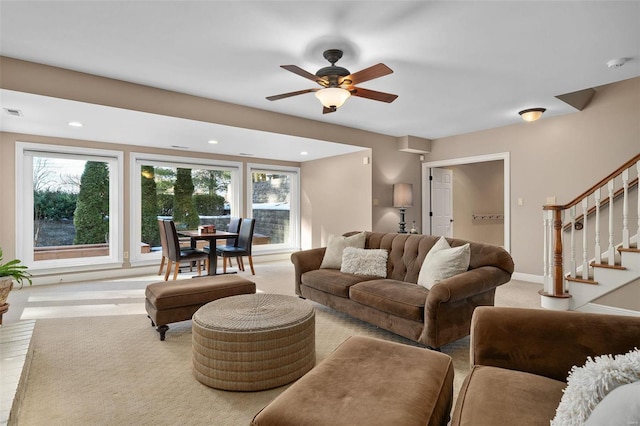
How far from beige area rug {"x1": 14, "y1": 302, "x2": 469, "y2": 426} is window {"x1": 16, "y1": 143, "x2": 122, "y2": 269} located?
2302 mm

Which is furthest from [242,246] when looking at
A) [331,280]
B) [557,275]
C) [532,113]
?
[532,113]

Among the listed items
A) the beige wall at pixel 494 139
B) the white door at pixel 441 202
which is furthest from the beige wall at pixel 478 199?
the beige wall at pixel 494 139

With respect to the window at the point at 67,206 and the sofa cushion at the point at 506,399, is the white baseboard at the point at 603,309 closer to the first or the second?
the sofa cushion at the point at 506,399

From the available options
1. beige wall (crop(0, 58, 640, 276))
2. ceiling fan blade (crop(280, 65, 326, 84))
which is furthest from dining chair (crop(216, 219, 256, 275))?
ceiling fan blade (crop(280, 65, 326, 84))

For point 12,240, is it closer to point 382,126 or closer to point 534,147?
point 382,126

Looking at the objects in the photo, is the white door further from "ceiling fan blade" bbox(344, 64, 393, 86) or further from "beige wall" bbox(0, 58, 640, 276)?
"ceiling fan blade" bbox(344, 64, 393, 86)

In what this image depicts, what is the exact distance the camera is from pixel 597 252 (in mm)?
3502

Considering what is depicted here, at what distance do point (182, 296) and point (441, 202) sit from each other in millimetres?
5408

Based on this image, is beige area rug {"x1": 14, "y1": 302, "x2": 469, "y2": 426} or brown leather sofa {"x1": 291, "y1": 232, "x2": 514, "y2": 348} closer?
beige area rug {"x1": 14, "y1": 302, "x2": 469, "y2": 426}

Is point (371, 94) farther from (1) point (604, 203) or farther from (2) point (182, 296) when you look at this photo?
(1) point (604, 203)

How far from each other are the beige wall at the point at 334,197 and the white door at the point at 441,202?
1.57 meters

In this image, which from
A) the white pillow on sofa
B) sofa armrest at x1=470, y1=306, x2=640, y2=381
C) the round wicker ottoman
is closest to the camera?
the white pillow on sofa

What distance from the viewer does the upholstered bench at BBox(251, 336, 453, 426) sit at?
1107 millimetres

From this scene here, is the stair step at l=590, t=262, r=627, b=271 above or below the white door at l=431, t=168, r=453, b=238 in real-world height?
below
